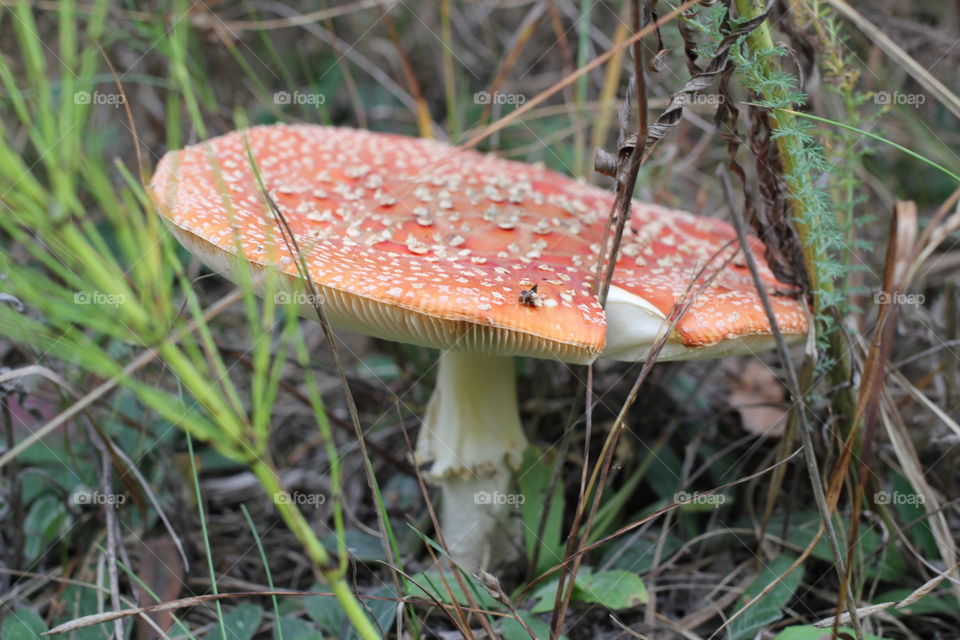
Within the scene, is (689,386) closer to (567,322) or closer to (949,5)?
(567,322)

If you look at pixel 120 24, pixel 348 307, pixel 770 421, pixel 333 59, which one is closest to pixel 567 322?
pixel 348 307

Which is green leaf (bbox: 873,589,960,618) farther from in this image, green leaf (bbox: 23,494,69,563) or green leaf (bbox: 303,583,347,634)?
green leaf (bbox: 23,494,69,563)

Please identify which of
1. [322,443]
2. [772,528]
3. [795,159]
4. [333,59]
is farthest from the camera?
[333,59]

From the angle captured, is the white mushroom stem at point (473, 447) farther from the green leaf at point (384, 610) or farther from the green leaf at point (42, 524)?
the green leaf at point (42, 524)

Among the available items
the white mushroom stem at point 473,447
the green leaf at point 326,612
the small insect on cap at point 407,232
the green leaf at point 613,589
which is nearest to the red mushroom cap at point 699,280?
the small insect on cap at point 407,232

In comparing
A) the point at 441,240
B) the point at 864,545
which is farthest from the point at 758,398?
the point at 441,240

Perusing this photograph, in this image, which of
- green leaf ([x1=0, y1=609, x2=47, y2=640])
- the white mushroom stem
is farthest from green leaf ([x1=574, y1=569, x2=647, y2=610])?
green leaf ([x1=0, y1=609, x2=47, y2=640])

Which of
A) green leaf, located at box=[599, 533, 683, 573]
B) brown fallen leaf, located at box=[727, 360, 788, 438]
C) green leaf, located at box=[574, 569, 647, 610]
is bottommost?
green leaf, located at box=[599, 533, 683, 573]
